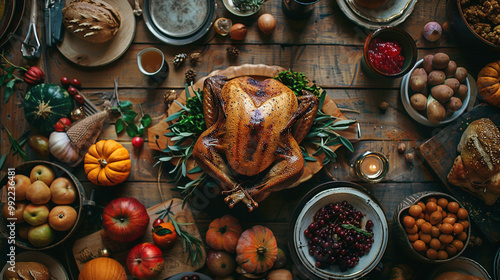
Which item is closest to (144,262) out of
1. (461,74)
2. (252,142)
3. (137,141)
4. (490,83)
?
(137,141)

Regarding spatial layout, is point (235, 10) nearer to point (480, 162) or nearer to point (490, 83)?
point (490, 83)

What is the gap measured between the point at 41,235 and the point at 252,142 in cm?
145

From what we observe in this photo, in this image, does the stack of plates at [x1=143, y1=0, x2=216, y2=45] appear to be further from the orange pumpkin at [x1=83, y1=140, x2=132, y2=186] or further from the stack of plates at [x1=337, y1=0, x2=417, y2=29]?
the stack of plates at [x1=337, y1=0, x2=417, y2=29]

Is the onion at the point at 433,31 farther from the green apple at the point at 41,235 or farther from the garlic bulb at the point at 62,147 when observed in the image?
the green apple at the point at 41,235

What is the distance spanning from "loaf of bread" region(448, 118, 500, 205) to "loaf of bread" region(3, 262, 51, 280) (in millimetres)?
2724

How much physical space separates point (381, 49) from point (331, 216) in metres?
1.16

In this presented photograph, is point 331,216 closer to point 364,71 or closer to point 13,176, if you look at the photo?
point 364,71

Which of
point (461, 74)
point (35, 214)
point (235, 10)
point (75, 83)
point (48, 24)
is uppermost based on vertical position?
point (48, 24)

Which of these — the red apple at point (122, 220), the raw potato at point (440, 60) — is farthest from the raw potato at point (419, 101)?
the red apple at point (122, 220)

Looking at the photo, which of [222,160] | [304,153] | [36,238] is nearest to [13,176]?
[36,238]

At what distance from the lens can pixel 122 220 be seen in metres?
2.06

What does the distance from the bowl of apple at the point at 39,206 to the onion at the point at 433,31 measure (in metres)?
2.59

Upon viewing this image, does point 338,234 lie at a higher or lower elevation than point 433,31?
lower

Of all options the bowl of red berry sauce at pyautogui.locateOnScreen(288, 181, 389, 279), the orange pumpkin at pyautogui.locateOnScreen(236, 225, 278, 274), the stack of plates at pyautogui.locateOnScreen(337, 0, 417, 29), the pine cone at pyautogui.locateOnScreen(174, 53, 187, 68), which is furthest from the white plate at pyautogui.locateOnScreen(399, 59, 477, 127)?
the pine cone at pyautogui.locateOnScreen(174, 53, 187, 68)
